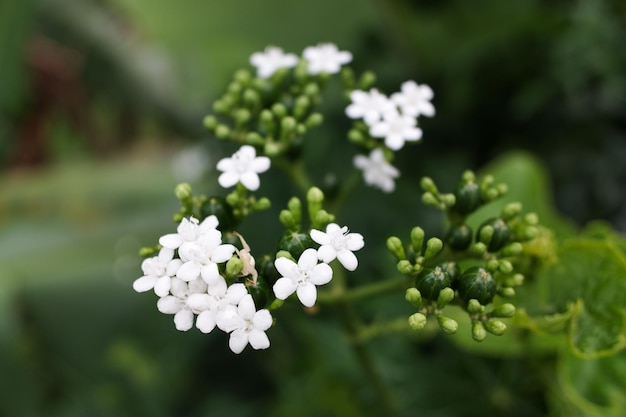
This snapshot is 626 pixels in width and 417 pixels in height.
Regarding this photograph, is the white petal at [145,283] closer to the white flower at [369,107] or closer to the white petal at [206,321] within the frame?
the white petal at [206,321]

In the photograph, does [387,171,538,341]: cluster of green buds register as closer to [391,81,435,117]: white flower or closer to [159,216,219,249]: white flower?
[391,81,435,117]: white flower

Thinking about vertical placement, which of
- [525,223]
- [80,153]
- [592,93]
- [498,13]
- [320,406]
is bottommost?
[320,406]

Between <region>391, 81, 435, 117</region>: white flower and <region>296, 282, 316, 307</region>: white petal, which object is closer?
<region>296, 282, 316, 307</region>: white petal

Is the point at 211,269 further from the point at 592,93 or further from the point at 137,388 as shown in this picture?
the point at 592,93

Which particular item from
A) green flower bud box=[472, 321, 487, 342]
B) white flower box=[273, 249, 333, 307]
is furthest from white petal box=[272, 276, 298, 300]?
green flower bud box=[472, 321, 487, 342]

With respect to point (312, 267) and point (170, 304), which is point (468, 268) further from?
point (170, 304)

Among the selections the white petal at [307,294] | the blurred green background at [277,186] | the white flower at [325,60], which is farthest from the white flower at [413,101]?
the blurred green background at [277,186]

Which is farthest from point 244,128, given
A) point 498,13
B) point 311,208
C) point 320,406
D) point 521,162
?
point 498,13
